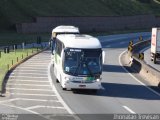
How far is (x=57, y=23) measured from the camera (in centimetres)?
7725

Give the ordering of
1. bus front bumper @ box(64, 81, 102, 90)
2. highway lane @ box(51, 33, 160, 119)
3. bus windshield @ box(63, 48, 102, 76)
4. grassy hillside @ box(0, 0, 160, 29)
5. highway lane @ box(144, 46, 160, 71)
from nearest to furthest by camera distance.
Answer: highway lane @ box(51, 33, 160, 119) < bus front bumper @ box(64, 81, 102, 90) < bus windshield @ box(63, 48, 102, 76) < highway lane @ box(144, 46, 160, 71) < grassy hillside @ box(0, 0, 160, 29)

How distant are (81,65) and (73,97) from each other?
6.34ft

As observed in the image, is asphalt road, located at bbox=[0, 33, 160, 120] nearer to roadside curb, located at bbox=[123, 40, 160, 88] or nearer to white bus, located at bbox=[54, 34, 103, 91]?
white bus, located at bbox=[54, 34, 103, 91]

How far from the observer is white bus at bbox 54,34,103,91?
27828 mm

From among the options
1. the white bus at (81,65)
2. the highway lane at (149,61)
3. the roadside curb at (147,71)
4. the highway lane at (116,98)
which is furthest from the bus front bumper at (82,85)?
the highway lane at (149,61)

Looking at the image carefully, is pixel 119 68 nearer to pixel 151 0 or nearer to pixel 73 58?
pixel 73 58

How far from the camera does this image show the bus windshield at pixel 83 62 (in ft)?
91.6

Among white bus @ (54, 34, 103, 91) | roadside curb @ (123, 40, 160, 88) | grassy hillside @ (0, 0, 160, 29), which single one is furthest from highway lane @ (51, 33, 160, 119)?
grassy hillside @ (0, 0, 160, 29)

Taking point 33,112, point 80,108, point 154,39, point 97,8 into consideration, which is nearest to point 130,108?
point 80,108

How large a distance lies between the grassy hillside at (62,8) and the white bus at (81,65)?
45276 mm

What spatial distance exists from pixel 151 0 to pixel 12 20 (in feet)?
187

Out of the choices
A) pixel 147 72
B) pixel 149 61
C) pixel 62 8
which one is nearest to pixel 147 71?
pixel 147 72

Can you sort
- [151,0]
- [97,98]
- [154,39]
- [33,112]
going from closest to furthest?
[33,112], [97,98], [154,39], [151,0]

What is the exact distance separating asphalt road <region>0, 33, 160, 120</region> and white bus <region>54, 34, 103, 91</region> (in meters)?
0.67
